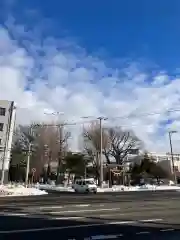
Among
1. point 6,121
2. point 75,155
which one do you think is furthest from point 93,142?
point 6,121

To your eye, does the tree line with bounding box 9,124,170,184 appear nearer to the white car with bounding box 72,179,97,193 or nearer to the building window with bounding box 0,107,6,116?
the building window with bounding box 0,107,6,116

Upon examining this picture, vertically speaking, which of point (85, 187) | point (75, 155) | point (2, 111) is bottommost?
point (85, 187)

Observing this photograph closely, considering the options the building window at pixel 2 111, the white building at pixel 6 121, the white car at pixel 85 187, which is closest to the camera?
the white car at pixel 85 187

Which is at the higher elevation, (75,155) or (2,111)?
(2,111)

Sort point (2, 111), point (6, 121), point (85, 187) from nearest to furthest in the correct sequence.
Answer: point (85, 187) < point (6, 121) < point (2, 111)

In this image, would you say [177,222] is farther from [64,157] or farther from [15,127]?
[15,127]

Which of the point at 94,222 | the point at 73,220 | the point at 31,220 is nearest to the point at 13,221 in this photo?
the point at 31,220

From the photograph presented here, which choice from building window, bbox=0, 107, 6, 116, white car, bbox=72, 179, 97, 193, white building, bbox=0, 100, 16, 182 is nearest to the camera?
white car, bbox=72, 179, 97, 193

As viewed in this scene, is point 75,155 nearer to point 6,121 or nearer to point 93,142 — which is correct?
point 93,142

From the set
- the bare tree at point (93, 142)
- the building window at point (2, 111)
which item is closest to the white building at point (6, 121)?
the building window at point (2, 111)

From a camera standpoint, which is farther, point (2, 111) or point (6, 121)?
point (2, 111)

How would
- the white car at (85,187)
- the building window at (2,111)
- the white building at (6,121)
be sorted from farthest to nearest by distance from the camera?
the building window at (2,111), the white building at (6,121), the white car at (85,187)

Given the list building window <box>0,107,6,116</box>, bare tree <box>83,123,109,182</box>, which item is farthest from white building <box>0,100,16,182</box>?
bare tree <box>83,123,109,182</box>

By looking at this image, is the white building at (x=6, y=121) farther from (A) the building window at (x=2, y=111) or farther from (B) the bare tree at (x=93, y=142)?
(B) the bare tree at (x=93, y=142)
